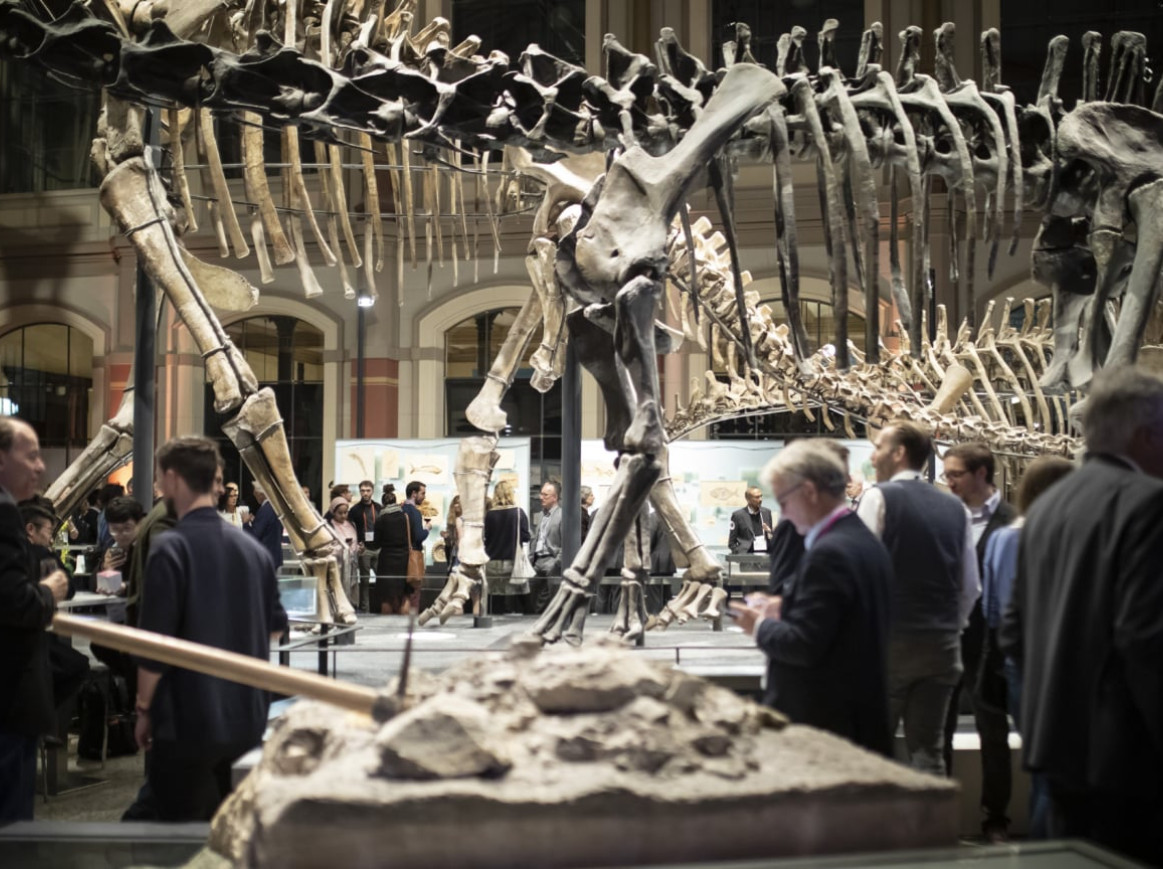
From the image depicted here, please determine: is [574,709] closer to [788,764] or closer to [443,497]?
[788,764]

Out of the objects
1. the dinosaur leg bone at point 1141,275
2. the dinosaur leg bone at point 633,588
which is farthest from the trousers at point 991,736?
the dinosaur leg bone at point 633,588

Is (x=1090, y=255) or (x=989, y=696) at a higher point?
(x=1090, y=255)

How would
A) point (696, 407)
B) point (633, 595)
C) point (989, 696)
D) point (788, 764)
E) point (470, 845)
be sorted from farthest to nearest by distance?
point (696, 407) < point (633, 595) < point (989, 696) < point (788, 764) < point (470, 845)

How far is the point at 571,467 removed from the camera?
32.0ft

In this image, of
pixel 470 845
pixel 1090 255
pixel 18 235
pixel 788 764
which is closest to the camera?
pixel 470 845

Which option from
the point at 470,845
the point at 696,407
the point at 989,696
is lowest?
the point at 989,696

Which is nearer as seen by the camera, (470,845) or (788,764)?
(470,845)

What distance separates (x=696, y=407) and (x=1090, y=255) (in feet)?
19.0

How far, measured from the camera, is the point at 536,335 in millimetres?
21203

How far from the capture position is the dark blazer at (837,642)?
3.12 meters

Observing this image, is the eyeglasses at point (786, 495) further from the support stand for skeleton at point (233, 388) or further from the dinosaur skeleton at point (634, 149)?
the support stand for skeleton at point (233, 388)

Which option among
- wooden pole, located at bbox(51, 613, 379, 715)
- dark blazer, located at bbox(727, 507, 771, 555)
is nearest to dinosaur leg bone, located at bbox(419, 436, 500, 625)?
dark blazer, located at bbox(727, 507, 771, 555)

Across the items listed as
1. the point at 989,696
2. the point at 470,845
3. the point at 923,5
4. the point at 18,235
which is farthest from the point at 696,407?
the point at 18,235

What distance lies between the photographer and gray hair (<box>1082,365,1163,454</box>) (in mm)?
2764
